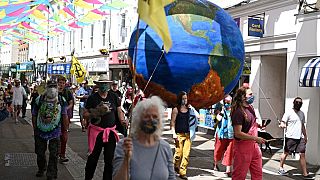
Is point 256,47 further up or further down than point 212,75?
further up

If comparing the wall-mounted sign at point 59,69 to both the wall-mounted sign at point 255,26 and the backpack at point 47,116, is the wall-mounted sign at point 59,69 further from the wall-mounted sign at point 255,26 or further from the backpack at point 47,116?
the backpack at point 47,116

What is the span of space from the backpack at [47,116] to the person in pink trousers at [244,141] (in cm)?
287

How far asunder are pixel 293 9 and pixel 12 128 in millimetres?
9595

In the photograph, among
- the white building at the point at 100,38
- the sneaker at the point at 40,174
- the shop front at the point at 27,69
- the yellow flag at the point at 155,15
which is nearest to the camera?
the yellow flag at the point at 155,15

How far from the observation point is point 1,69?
58656 mm

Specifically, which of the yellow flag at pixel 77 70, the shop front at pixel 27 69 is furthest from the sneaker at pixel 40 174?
the shop front at pixel 27 69

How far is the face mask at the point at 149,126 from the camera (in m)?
3.58

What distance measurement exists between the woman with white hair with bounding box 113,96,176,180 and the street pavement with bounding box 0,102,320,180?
4150 millimetres

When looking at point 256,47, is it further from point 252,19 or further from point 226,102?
point 226,102

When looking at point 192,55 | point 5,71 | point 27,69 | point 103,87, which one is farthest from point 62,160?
point 5,71

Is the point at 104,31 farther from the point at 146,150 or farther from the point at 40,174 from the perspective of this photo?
the point at 146,150

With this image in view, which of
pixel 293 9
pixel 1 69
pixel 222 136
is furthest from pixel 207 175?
pixel 1 69

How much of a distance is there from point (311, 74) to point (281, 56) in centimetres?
380

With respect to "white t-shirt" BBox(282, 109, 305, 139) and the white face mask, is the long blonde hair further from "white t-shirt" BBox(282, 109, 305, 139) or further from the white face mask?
"white t-shirt" BBox(282, 109, 305, 139)
